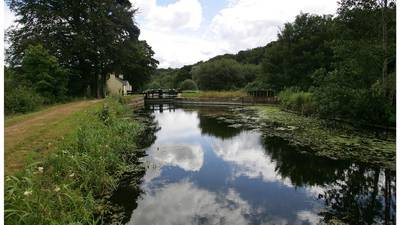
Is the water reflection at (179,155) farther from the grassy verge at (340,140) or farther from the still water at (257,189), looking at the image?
the grassy verge at (340,140)

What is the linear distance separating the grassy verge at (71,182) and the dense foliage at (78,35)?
16929mm

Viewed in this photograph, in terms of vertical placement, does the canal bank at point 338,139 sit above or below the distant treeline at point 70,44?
below

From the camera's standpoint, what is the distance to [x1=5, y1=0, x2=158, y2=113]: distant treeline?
831 inches

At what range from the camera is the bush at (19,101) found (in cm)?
1538

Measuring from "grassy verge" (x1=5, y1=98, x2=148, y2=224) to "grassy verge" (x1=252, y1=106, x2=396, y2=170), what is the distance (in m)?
5.38

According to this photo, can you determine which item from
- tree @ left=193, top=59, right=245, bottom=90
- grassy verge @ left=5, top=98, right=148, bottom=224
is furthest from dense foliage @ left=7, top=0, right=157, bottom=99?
tree @ left=193, top=59, right=245, bottom=90

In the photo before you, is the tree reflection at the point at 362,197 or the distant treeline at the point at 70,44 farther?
the distant treeline at the point at 70,44

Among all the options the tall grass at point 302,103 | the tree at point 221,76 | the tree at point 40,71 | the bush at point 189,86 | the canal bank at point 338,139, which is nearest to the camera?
the canal bank at point 338,139

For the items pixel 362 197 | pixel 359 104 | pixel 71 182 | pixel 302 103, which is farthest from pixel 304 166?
pixel 302 103

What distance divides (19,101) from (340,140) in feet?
44.8

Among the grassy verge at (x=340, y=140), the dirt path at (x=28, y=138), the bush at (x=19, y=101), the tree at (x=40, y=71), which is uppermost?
the tree at (x=40, y=71)

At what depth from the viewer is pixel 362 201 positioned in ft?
19.3

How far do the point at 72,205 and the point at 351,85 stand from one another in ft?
40.8

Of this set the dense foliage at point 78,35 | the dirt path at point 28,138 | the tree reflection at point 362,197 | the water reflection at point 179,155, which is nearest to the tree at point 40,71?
the dense foliage at point 78,35
